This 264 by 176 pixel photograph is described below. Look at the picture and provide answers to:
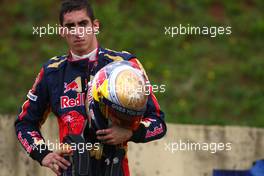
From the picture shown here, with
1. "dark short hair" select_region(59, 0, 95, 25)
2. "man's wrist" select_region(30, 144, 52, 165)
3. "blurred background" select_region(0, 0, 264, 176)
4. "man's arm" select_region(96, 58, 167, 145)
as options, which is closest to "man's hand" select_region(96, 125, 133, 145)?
"man's arm" select_region(96, 58, 167, 145)

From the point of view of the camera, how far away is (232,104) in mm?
9336

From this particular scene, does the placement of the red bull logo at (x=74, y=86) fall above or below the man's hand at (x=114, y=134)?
above

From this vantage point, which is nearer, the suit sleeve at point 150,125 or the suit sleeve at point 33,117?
the suit sleeve at point 150,125

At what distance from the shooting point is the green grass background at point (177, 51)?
931 centimetres

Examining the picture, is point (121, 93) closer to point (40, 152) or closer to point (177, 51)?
point (40, 152)

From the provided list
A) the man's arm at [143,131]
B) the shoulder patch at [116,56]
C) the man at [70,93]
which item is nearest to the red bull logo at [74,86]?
the man at [70,93]

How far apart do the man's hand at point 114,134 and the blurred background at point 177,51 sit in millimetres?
3848

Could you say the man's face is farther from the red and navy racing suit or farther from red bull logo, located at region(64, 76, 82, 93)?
red bull logo, located at region(64, 76, 82, 93)

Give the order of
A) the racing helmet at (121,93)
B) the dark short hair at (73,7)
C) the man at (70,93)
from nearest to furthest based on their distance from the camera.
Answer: the racing helmet at (121,93)
the man at (70,93)
the dark short hair at (73,7)

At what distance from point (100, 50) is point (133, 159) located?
242 cm

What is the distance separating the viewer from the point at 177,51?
400 inches
